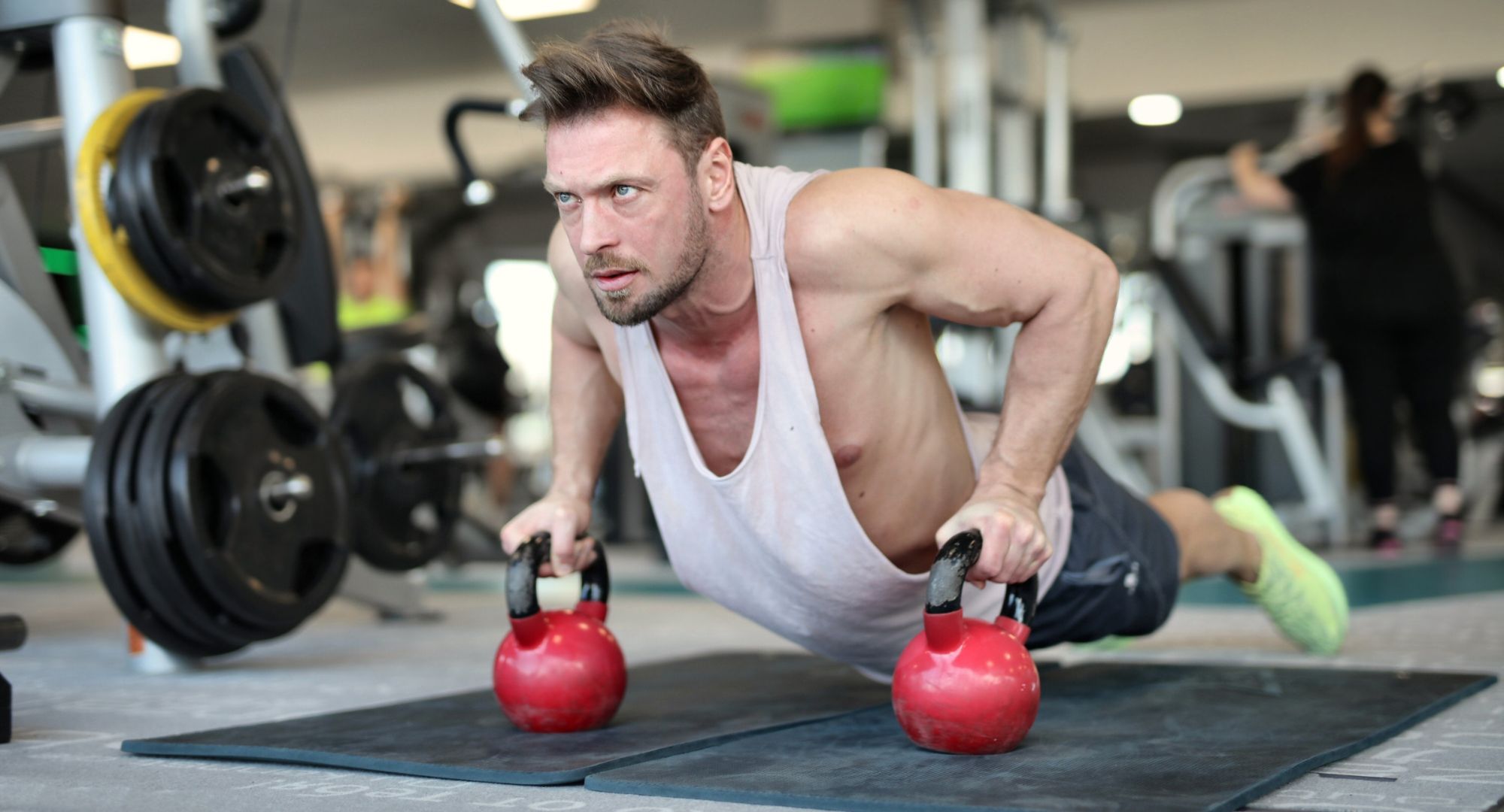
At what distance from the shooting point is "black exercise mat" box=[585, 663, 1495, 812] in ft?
3.90

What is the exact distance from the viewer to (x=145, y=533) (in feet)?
6.82

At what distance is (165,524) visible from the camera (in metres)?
2.07

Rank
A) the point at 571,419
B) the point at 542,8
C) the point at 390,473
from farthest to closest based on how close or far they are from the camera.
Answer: the point at 542,8 < the point at 390,473 < the point at 571,419

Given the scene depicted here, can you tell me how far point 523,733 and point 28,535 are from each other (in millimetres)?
1983

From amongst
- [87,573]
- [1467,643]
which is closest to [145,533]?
[1467,643]

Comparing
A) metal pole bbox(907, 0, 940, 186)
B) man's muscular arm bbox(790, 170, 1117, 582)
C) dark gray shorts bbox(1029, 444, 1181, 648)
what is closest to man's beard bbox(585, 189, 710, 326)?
man's muscular arm bbox(790, 170, 1117, 582)

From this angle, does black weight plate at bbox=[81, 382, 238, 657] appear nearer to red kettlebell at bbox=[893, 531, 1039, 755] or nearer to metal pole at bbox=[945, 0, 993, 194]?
red kettlebell at bbox=[893, 531, 1039, 755]

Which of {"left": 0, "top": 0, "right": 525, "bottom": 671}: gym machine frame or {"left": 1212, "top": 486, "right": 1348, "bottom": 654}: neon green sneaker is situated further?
{"left": 0, "top": 0, "right": 525, "bottom": 671}: gym machine frame

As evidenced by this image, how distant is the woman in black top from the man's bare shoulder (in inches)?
146

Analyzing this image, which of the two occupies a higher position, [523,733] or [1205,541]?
[1205,541]

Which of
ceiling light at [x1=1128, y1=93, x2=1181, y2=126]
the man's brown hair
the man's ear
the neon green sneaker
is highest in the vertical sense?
ceiling light at [x1=1128, y1=93, x2=1181, y2=126]

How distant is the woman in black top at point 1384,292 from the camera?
15.4 feet

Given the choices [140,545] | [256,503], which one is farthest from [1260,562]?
[140,545]

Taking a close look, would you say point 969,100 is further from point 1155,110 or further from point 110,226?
point 1155,110
